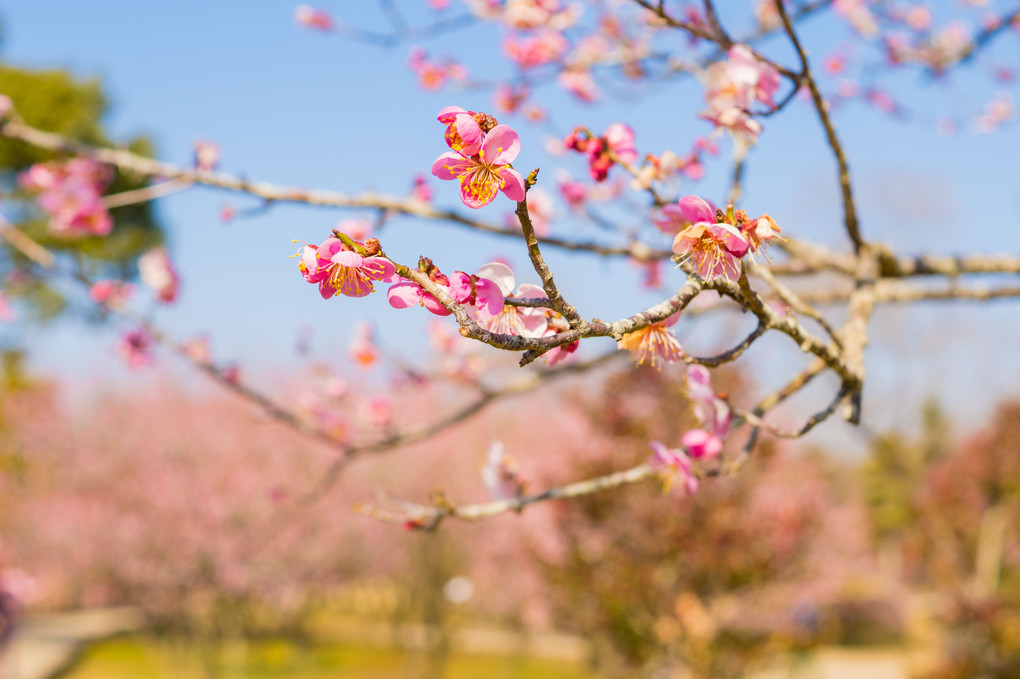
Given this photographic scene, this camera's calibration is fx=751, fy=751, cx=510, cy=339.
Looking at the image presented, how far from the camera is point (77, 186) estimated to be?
3531 mm

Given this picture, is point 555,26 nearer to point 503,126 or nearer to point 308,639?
point 503,126

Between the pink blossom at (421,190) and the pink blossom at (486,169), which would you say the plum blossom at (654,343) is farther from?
the pink blossom at (421,190)

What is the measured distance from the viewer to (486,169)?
96 centimetres

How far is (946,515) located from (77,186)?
1242cm

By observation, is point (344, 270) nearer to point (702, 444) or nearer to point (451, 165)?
point (451, 165)

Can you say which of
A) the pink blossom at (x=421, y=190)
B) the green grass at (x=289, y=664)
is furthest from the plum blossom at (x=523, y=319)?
the green grass at (x=289, y=664)

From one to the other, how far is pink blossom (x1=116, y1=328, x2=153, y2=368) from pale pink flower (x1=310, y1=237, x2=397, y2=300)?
3053 mm

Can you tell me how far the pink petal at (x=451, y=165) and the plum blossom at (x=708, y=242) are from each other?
335 millimetres

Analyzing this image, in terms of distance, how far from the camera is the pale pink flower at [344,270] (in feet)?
3.02

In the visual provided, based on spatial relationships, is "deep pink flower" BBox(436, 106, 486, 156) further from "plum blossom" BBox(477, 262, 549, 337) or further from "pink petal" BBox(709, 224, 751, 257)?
"pink petal" BBox(709, 224, 751, 257)

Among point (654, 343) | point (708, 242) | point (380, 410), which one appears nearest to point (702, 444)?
point (654, 343)

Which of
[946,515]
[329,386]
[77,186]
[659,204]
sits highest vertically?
[946,515]

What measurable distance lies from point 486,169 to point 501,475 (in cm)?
111

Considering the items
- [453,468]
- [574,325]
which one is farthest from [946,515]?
[574,325]
